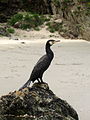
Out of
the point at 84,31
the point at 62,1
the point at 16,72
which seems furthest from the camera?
the point at 62,1

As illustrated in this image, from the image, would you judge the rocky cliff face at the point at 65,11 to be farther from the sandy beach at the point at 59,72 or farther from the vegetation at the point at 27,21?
the sandy beach at the point at 59,72

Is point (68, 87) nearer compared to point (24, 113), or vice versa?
point (24, 113)

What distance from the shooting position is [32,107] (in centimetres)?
519

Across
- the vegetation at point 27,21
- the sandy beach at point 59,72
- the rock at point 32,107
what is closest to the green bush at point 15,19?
the vegetation at point 27,21

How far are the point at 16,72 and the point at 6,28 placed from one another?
1235cm

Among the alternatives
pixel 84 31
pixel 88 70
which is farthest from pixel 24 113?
pixel 84 31

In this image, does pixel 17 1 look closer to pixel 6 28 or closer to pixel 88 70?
pixel 6 28

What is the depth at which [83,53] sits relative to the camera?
599 inches

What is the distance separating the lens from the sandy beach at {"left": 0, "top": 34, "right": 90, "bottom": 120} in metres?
8.15

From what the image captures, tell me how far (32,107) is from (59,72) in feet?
18.8

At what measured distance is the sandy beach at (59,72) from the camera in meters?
8.15

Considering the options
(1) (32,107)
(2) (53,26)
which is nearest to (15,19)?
(2) (53,26)

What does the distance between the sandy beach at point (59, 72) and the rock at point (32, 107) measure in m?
1.44

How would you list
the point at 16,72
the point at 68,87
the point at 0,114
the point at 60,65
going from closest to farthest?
the point at 0,114, the point at 68,87, the point at 16,72, the point at 60,65
